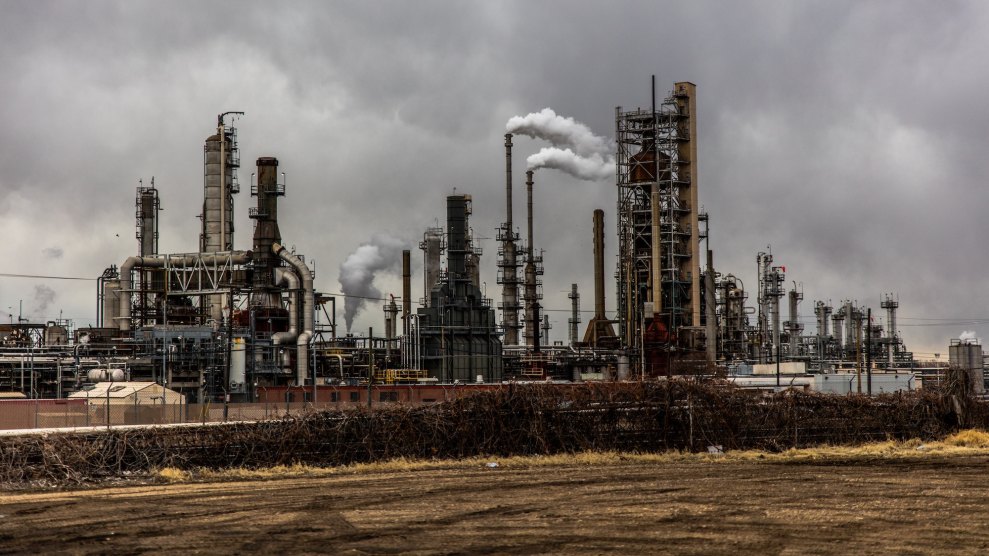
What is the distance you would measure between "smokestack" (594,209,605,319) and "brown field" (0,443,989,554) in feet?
190

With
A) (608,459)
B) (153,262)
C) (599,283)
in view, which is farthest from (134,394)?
(599,283)

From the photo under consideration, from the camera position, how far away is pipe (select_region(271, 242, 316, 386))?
67.9 meters

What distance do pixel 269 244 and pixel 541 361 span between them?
2078 cm

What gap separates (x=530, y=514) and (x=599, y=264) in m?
68.8

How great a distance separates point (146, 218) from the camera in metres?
80.1

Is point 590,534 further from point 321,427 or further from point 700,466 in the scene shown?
point 321,427

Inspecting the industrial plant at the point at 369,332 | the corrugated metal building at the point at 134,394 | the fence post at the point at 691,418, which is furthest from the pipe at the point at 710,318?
the fence post at the point at 691,418

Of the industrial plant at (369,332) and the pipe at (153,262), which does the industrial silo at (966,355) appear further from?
the pipe at (153,262)

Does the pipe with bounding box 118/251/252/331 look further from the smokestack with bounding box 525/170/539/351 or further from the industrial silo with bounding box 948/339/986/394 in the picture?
the industrial silo with bounding box 948/339/986/394

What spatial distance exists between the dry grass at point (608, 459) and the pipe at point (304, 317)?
3600 centimetres

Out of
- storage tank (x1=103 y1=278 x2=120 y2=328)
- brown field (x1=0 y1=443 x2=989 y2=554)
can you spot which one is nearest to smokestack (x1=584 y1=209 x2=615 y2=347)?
storage tank (x1=103 y1=278 x2=120 y2=328)

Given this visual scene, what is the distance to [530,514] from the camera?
70.8 ft

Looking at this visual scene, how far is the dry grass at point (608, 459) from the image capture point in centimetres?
3067

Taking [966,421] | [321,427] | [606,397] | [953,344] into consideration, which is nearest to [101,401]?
[321,427]
